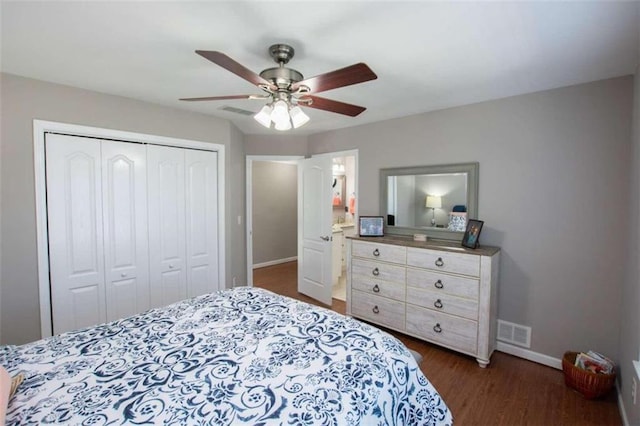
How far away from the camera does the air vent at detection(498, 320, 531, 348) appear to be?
8.36ft

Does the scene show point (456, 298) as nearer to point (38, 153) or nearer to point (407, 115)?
point (407, 115)

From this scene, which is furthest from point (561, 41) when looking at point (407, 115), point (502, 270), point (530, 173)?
point (502, 270)

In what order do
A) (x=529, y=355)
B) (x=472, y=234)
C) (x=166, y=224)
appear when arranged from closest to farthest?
(x=529, y=355), (x=472, y=234), (x=166, y=224)

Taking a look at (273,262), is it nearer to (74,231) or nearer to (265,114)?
(74,231)

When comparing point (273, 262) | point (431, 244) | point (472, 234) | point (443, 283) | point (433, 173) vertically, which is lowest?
point (273, 262)

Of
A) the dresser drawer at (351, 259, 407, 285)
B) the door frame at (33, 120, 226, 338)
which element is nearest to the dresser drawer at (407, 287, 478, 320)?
the dresser drawer at (351, 259, 407, 285)

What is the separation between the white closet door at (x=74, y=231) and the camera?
7.80 feet

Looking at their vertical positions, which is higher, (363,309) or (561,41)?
(561,41)

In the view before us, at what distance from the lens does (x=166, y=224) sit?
301 cm

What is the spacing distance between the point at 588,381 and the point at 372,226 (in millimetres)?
2076

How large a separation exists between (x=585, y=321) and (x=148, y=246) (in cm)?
385

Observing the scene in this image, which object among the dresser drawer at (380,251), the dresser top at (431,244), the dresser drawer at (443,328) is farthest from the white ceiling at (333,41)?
the dresser drawer at (443,328)

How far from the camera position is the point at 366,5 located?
136 centimetres

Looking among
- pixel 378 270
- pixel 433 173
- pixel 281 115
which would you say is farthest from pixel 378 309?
pixel 281 115
